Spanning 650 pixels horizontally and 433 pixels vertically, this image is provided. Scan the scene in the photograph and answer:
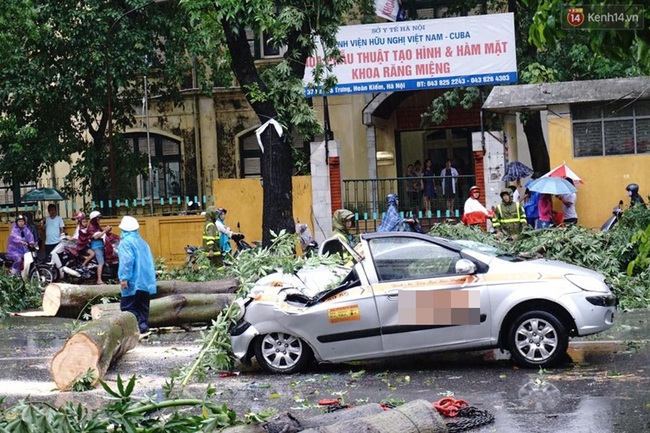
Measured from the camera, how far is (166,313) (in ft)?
51.1

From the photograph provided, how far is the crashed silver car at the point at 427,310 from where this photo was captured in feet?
37.1

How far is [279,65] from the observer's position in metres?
20.2

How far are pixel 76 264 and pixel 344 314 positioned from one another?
11578mm

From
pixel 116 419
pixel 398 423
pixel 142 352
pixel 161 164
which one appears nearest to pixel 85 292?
pixel 142 352

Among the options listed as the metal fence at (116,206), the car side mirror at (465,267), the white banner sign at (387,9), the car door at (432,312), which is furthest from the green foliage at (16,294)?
the white banner sign at (387,9)

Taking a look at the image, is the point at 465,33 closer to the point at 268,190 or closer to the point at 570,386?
the point at 268,190

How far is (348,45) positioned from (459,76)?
8.39ft

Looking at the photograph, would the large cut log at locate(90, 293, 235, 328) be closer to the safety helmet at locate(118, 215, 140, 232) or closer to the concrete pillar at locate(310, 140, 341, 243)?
the safety helmet at locate(118, 215, 140, 232)

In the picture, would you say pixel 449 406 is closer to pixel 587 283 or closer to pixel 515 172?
pixel 587 283

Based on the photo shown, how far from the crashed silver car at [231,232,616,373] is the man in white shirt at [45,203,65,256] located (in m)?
13.9

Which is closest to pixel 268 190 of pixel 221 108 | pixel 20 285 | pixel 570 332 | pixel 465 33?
pixel 20 285

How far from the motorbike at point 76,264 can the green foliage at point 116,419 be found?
46.5ft

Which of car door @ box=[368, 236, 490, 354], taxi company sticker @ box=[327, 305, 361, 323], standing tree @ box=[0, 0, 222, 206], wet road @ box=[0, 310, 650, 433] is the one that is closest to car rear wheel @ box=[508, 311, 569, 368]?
wet road @ box=[0, 310, 650, 433]

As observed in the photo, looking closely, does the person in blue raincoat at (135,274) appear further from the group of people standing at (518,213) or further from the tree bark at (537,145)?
the tree bark at (537,145)
